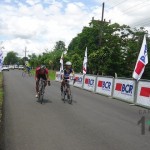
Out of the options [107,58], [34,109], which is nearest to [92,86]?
[34,109]

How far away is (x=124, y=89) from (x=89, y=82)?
6.53 m

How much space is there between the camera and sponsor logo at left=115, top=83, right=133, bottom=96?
1628 cm

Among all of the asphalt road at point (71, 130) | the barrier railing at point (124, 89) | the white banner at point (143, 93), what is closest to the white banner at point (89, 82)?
the barrier railing at point (124, 89)

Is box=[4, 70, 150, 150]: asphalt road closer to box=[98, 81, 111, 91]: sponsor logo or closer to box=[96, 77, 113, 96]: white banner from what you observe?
box=[96, 77, 113, 96]: white banner

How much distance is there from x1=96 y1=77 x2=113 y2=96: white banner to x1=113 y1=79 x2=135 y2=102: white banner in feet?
2.43

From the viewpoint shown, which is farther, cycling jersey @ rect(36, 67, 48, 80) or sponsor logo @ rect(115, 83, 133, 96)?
sponsor logo @ rect(115, 83, 133, 96)

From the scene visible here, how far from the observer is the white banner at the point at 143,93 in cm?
1444

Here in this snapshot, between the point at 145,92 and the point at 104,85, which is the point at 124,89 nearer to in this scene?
the point at 145,92

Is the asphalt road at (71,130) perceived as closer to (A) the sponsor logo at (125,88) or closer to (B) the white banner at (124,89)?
(B) the white banner at (124,89)

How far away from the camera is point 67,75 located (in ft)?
48.1

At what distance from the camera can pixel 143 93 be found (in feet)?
49.0

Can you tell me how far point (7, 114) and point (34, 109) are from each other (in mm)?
1570

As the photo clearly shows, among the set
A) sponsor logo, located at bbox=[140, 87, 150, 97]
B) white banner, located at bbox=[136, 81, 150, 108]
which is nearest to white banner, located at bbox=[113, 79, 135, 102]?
white banner, located at bbox=[136, 81, 150, 108]

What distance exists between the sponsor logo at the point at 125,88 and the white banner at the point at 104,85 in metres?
0.97
